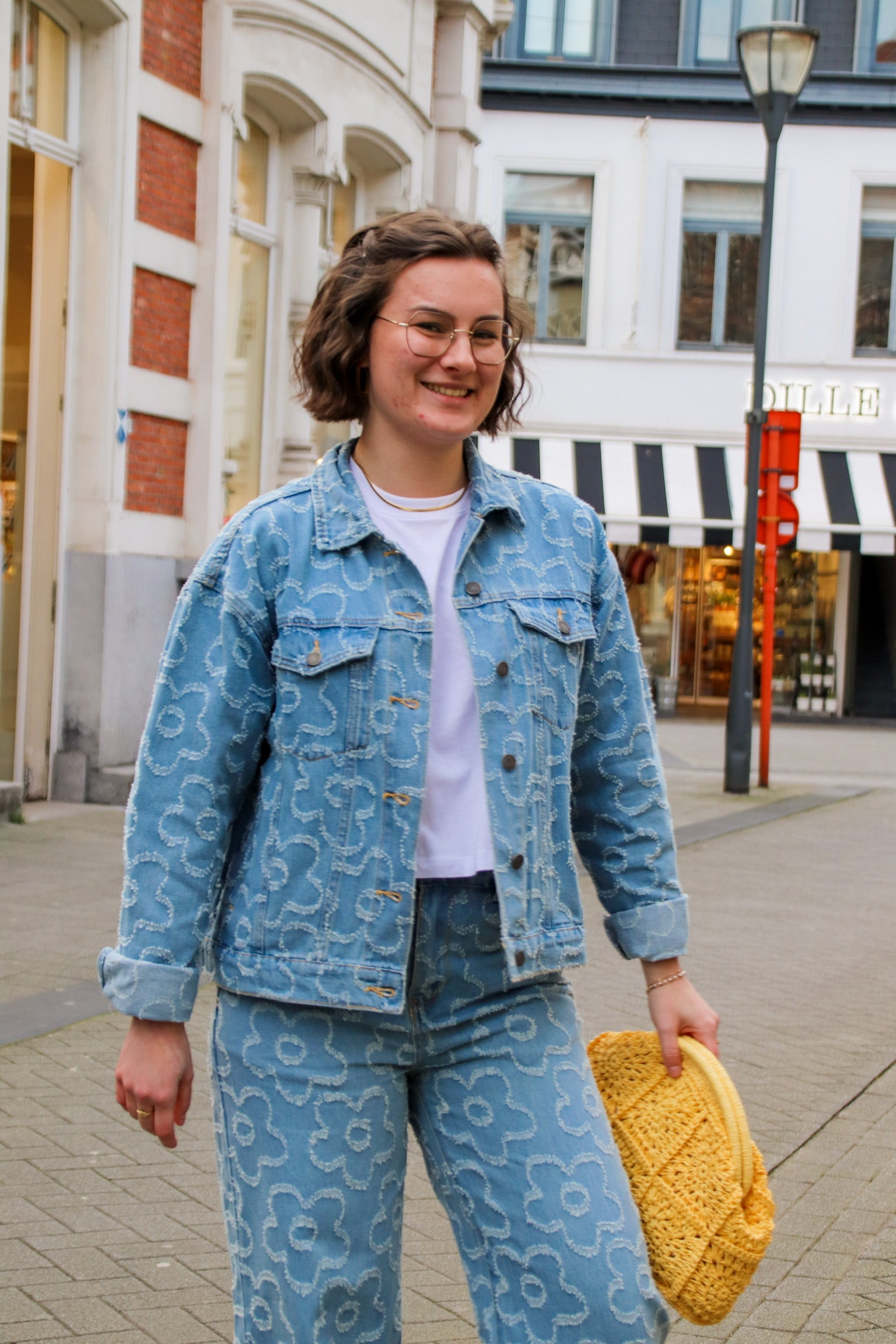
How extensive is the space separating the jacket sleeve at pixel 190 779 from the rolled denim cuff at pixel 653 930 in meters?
0.60

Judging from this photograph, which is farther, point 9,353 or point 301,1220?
point 9,353

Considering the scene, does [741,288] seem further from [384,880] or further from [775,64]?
[384,880]

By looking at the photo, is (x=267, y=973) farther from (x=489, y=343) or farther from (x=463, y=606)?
(x=489, y=343)

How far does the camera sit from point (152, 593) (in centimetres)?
1080

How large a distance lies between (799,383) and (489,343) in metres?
22.4

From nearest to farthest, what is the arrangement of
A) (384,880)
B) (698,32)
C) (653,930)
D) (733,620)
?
1. (384,880)
2. (653,930)
3. (698,32)
4. (733,620)

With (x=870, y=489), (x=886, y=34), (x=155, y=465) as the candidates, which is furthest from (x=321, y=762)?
(x=886, y=34)

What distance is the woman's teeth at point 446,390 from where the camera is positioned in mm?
2359

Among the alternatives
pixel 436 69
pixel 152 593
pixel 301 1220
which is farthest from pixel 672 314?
pixel 301 1220

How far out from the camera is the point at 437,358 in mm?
2350

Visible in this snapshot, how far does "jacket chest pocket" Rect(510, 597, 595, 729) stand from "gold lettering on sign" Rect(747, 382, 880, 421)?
2198cm

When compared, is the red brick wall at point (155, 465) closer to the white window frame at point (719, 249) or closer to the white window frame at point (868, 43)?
the white window frame at point (719, 249)

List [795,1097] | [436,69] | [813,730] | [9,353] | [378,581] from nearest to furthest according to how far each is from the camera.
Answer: [378,581], [795,1097], [9,353], [436,69], [813,730]

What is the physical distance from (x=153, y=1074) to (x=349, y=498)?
820 millimetres
